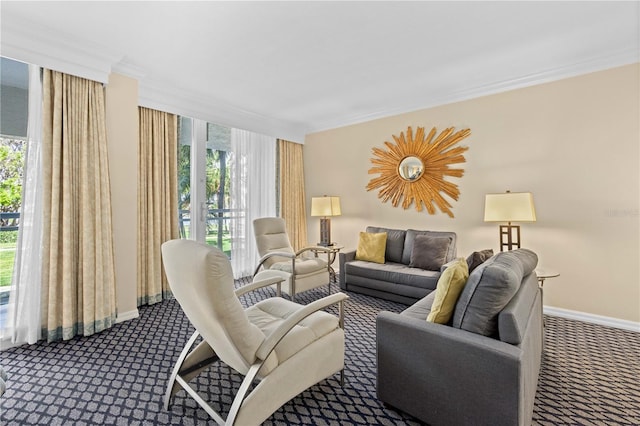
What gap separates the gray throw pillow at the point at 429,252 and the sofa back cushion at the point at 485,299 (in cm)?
210

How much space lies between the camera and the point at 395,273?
367cm

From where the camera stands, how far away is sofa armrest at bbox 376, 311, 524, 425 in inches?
53.8

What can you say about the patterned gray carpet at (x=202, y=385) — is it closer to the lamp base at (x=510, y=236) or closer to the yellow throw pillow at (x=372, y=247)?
the lamp base at (x=510, y=236)

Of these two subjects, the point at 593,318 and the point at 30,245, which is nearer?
→ the point at 30,245

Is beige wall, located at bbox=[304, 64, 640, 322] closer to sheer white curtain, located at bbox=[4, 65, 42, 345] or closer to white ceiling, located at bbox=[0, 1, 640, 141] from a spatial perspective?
white ceiling, located at bbox=[0, 1, 640, 141]

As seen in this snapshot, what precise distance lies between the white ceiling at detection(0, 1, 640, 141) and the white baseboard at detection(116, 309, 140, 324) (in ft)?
7.57

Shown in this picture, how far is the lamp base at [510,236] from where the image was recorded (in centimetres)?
330

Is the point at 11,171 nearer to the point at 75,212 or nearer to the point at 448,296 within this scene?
the point at 75,212

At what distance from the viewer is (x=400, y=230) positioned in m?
4.39

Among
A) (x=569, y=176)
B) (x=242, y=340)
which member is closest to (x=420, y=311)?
(x=242, y=340)

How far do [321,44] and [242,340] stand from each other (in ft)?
8.30

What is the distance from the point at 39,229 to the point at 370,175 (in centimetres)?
402

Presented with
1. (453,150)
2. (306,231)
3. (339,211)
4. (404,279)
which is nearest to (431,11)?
(453,150)

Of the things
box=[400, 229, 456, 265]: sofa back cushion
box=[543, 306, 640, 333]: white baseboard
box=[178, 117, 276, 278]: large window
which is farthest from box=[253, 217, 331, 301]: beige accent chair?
box=[543, 306, 640, 333]: white baseboard
